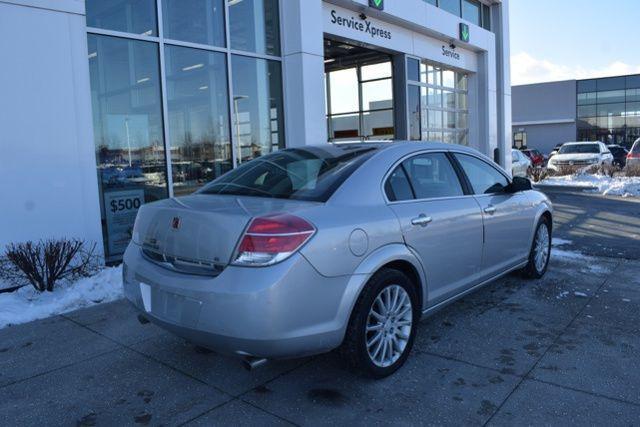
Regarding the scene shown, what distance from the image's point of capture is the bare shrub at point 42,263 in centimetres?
559

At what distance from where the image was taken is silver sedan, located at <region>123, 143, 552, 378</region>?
10.1ft

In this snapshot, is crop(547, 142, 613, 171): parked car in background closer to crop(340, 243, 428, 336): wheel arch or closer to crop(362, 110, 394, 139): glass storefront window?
crop(362, 110, 394, 139): glass storefront window

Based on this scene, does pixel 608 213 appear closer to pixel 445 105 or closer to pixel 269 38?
pixel 445 105

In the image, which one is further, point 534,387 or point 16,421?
point 534,387

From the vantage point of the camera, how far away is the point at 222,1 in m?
8.98

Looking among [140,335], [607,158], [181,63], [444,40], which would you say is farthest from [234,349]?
[607,158]

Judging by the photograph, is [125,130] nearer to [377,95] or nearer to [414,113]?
[414,113]

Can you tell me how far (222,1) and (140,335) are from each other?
20.7 feet

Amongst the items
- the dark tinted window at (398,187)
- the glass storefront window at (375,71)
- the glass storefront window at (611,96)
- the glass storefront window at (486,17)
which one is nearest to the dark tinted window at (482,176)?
the dark tinted window at (398,187)

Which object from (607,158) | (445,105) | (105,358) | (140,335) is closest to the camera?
(105,358)

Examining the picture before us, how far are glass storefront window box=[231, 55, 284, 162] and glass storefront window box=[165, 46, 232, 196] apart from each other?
254 mm

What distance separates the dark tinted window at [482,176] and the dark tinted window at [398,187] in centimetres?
101

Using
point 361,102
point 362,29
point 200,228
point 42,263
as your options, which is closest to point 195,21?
point 362,29

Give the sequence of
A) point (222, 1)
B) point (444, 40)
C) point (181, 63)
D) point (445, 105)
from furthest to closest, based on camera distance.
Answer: point (445, 105), point (444, 40), point (222, 1), point (181, 63)
